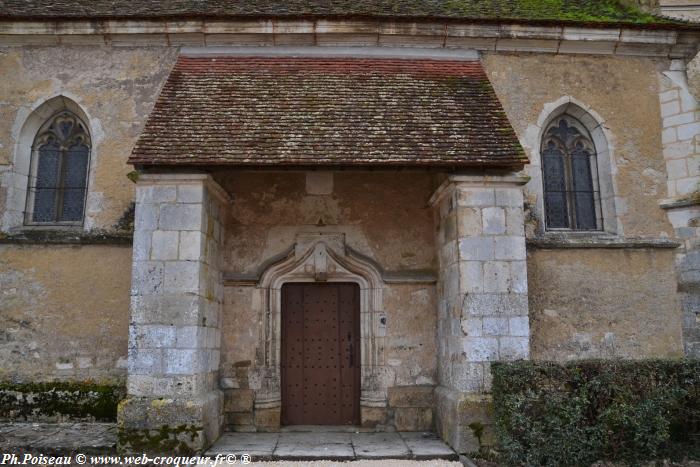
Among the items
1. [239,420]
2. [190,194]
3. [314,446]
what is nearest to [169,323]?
[190,194]

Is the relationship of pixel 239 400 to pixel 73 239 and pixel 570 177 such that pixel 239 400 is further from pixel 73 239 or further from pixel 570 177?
pixel 570 177

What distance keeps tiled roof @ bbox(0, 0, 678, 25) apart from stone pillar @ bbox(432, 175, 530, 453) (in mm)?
3017

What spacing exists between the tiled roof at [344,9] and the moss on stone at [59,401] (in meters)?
5.09

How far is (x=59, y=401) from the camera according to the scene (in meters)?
7.12

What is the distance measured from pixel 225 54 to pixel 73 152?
2.63 meters

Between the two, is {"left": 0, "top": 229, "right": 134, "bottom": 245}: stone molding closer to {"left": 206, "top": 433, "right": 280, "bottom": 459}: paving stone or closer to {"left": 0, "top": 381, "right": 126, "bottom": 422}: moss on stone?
{"left": 0, "top": 381, "right": 126, "bottom": 422}: moss on stone

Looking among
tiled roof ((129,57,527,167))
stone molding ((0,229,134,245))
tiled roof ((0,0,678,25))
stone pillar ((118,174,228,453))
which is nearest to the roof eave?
tiled roof ((0,0,678,25))

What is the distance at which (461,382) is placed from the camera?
20.6 feet

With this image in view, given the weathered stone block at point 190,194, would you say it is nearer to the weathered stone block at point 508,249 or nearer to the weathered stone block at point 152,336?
the weathered stone block at point 152,336

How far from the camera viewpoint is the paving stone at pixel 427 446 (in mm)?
6090

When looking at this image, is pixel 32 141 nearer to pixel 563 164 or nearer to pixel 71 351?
pixel 71 351

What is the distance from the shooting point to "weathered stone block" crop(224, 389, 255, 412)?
291 inches

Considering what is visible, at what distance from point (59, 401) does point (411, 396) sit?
14.9 ft

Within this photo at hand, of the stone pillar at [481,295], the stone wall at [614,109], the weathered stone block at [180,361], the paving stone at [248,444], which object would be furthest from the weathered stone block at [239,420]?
the stone wall at [614,109]
